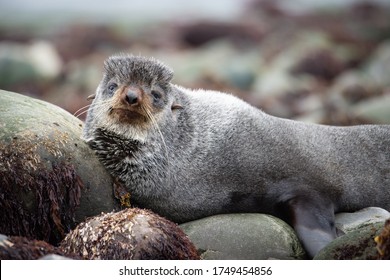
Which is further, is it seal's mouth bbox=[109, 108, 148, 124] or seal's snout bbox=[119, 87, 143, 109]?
seal's mouth bbox=[109, 108, 148, 124]

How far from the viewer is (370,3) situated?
3189 cm

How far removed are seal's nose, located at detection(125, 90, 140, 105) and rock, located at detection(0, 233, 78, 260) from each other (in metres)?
1.87

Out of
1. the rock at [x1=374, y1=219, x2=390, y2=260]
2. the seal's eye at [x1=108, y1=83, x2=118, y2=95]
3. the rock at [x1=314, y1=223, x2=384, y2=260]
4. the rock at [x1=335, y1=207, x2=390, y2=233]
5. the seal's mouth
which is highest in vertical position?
the seal's eye at [x1=108, y1=83, x2=118, y2=95]

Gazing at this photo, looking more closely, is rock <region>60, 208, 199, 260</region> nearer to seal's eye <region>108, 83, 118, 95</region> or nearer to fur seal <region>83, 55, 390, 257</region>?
fur seal <region>83, 55, 390, 257</region>

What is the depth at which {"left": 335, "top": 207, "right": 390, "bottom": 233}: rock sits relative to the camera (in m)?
7.75

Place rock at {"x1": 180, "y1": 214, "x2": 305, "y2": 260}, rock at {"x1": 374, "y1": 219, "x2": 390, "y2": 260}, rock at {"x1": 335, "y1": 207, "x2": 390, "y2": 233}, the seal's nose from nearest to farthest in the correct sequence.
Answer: rock at {"x1": 374, "y1": 219, "x2": 390, "y2": 260} → rock at {"x1": 180, "y1": 214, "x2": 305, "y2": 260} → the seal's nose → rock at {"x1": 335, "y1": 207, "x2": 390, "y2": 233}

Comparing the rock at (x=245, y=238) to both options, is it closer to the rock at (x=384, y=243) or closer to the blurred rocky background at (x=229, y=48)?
the rock at (x=384, y=243)

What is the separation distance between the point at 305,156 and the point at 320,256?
203cm

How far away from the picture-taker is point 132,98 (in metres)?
7.37

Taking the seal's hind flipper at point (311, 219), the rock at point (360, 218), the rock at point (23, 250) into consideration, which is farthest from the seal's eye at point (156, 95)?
the rock at point (360, 218)

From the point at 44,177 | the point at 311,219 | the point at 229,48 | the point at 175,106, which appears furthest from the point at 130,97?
the point at 229,48

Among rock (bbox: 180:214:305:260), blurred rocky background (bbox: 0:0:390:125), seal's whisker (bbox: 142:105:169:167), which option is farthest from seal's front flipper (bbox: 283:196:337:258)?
blurred rocky background (bbox: 0:0:390:125)

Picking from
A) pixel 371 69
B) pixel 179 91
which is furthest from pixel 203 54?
pixel 179 91
